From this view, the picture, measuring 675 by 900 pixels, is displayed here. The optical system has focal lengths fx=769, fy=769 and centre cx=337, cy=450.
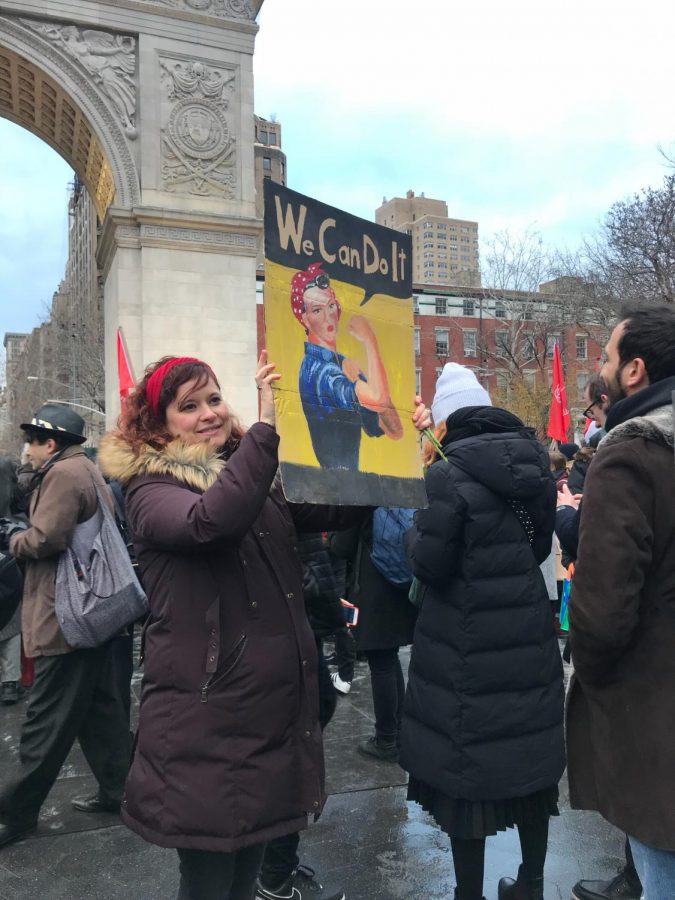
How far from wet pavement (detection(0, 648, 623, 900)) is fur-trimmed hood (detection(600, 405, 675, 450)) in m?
2.13

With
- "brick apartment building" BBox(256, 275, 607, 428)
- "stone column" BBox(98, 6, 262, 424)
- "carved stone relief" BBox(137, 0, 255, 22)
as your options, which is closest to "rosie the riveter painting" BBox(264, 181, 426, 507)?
"stone column" BBox(98, 6, 262, 424)

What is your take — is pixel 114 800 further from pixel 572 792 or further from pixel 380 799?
pixel 572 792

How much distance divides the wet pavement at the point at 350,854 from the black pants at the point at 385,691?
45 cm

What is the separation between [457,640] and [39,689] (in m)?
2.15

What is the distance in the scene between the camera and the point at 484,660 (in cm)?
274

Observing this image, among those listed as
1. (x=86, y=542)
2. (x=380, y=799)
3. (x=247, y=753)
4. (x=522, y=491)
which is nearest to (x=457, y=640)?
(x=522, y=491)

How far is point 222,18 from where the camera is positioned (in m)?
16.5

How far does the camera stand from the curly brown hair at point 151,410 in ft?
7.70

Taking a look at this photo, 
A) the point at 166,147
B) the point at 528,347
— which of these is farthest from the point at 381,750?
the point at 528,347

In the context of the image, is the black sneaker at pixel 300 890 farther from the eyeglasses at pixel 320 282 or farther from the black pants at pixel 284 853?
the eyeglasses at pixel 320 282

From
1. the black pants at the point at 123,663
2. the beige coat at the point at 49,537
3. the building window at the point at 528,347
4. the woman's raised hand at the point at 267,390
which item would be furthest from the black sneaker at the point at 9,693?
the building window at the point at 528,347

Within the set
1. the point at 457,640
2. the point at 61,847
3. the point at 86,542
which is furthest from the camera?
the point at 86,542

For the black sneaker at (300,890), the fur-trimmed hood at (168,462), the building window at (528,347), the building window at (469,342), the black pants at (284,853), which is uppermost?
the building window at (469,342)

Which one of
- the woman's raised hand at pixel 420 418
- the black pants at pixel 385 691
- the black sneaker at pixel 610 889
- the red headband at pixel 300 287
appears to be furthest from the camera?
the black pants at pixel 385 691
